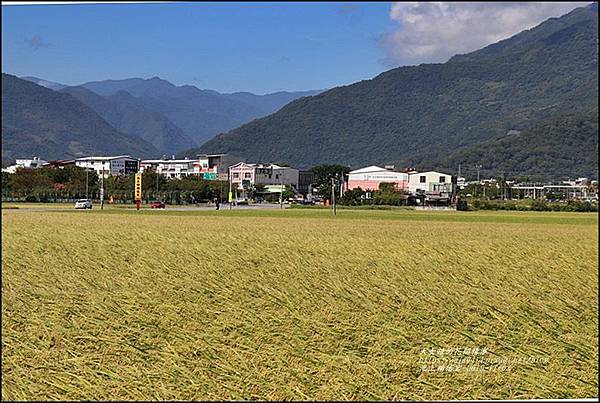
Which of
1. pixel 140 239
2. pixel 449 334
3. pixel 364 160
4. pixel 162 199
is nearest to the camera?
pixel 449 334

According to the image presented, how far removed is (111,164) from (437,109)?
3986mm

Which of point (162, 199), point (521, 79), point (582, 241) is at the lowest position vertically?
point (582, 241)

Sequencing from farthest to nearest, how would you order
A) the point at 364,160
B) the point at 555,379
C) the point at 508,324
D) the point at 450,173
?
the point at 450,173
the point at 364,160
the point at 508,324
the point at 555,379

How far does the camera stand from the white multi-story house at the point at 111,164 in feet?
21.6

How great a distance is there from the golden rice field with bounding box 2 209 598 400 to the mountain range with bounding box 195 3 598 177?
5.24 ft

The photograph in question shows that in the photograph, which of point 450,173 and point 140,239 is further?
point 140,239

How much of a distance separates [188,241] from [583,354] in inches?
408

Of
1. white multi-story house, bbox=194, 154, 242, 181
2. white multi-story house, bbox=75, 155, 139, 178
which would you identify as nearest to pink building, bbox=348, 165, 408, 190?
white multi-story house, bbox=194, 154, 242, 181

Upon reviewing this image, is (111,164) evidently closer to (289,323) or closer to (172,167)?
(172,167)

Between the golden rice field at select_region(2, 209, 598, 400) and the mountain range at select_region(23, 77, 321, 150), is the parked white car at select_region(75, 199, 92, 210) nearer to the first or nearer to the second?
the golden rice field at select_region(2, 209, 598, 400)

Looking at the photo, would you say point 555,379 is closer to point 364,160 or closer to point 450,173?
point 364,160

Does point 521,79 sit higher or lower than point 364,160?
higher

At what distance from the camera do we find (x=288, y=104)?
656cm

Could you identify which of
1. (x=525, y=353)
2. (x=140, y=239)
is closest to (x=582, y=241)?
(x=140, y=239)
